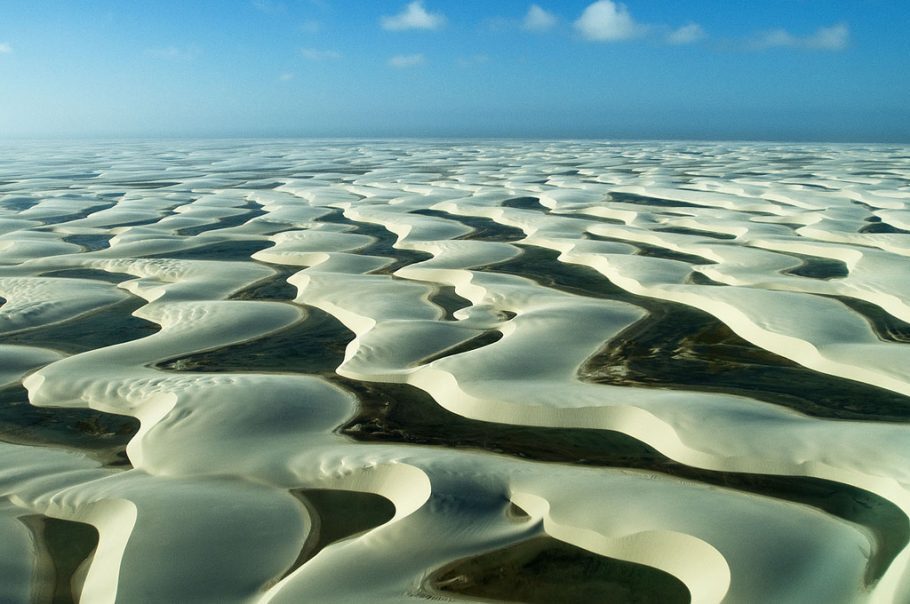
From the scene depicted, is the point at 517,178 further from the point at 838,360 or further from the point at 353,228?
the point at 838,360

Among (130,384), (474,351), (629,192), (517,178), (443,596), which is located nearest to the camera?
(443,596)

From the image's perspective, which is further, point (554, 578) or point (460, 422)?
point (460, 422)

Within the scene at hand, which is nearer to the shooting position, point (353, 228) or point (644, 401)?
point (644, 401)

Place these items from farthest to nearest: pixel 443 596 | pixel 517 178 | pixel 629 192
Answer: pixel 517 178, pixel 629 192, pixel 443 596

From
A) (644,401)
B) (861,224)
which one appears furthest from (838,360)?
(861,224)

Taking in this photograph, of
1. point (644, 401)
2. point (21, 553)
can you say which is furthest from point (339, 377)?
point (21, 553)

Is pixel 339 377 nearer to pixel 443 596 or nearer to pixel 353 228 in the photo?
pixel 443 596
